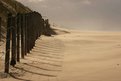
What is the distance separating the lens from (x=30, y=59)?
50.9 ft

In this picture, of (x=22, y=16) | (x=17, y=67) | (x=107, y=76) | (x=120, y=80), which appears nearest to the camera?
(x=120, y=80)

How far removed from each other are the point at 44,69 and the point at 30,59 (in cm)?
247

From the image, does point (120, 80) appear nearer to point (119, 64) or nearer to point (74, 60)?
point (119, 64)

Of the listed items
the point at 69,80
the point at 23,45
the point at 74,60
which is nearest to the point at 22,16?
the point at 23,45

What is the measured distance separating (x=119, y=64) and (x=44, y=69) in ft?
7.47

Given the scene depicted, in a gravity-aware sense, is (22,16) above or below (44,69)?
above

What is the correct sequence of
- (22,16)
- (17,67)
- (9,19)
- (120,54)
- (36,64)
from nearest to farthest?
(9,19)
(17,67)
(36,64)
(120,54)
(22,16)

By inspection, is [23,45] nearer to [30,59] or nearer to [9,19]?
[30,59]

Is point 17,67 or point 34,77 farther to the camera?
point 17,67

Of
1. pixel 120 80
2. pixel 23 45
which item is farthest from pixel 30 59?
pixel 120 80

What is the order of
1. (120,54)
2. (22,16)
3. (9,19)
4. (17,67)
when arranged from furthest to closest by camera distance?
1. (22,16)
2. (120,54)
3. (17,67)
4. (9,19)

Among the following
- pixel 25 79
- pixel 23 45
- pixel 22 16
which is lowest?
pixel 25 79

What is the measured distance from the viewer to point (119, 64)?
1282 cm

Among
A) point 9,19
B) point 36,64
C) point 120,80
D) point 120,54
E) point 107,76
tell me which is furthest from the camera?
point 120,54
